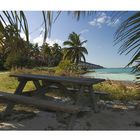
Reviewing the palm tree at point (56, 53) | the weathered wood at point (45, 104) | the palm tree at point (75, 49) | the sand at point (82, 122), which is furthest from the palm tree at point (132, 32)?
the palm tree at point (56, 53)

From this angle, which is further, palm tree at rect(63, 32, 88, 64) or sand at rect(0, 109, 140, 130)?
palm tree at rect(63, 32, 88, 64)

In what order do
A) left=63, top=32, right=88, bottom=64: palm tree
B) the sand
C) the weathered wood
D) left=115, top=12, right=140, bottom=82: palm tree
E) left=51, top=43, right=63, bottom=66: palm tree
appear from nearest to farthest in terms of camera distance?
1. left=115, top=12, right=140, bottom=82: palm tree
2. the weathered wood
3. the sand
4. left=63, top=32, right=88, bottom=64: palm tree
5. left=51, top=43, right=63, bottom=66: palm tree

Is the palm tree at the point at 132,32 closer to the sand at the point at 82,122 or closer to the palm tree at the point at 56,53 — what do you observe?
the sand at the point at 82,122

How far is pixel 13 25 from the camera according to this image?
1.00 meters

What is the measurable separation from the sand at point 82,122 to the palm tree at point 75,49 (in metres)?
31.4

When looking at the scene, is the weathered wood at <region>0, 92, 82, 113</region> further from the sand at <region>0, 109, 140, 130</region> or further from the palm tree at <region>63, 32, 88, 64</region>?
the palm tree at <region>63, 32, 88, 64</region>

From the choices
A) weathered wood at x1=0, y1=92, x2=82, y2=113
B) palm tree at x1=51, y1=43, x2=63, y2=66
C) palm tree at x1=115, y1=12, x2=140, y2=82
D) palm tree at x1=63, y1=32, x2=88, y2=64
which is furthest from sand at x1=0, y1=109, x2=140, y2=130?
palm tree at x1=51, y1=43, x2=63, y2=66

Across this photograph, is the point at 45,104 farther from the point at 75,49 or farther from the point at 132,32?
the point at 75,49

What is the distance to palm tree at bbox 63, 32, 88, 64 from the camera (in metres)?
35.8

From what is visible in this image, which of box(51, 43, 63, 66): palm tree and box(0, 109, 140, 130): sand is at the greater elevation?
box(51, 43, 63, 66): palm tree

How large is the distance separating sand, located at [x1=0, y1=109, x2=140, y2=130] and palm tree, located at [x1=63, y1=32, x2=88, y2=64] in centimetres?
3139

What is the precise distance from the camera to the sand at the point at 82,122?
3.40 m
